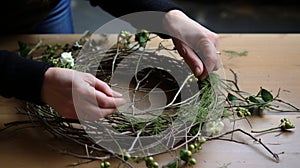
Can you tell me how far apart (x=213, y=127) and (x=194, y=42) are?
0.19m

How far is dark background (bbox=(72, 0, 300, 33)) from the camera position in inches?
79.9

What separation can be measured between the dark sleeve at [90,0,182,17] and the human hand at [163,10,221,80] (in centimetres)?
3

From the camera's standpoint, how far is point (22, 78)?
75 centimetres

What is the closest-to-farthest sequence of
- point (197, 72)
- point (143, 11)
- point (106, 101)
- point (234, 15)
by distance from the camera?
point (106, 101) → point (197, 72) → point (143, 11) → point (234, 15)

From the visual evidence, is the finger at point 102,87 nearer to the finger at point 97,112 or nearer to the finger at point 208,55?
the finger at point 97,112

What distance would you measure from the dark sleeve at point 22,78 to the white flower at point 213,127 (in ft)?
0.88

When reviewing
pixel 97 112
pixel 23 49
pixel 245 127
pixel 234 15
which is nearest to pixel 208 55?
pixel 245 127

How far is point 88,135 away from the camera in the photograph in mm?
744

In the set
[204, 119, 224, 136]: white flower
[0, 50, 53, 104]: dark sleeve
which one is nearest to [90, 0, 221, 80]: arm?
[204, 119, 224, 136]: white flower

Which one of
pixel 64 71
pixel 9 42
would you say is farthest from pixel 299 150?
pixel 9 42

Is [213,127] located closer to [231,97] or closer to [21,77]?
[231,97]

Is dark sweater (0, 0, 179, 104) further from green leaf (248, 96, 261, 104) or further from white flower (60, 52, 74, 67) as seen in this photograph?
green leaf (248, 96, 261, 104)

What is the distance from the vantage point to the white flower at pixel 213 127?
77 centimetres

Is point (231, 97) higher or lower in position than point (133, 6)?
lower
